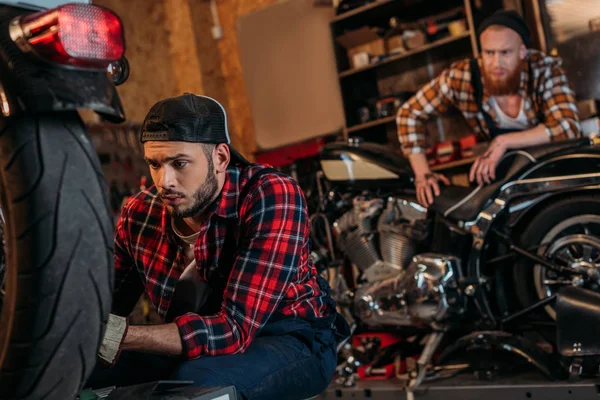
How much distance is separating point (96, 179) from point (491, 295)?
1996mm

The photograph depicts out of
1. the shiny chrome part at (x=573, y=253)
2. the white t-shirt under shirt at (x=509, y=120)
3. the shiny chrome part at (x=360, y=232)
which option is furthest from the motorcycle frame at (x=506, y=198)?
the white t-shirt under shirt at (x=509, y=120)

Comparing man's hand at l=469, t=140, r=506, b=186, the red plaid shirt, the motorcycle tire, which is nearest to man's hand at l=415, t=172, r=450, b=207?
man's hand at l=469, t=140, r=506, b=186

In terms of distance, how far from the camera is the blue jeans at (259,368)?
1.38 meters

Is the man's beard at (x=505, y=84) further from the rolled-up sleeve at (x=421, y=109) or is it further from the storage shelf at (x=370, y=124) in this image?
the storage shelf at (x=370, y=124)

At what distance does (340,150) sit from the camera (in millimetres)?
2805

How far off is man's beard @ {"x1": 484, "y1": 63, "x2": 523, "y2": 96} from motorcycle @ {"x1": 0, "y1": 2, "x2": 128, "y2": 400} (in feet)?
7.21

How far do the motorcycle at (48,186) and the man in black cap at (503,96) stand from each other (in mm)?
1876

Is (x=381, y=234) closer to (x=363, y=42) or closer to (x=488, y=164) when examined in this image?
(x=488, y=164)

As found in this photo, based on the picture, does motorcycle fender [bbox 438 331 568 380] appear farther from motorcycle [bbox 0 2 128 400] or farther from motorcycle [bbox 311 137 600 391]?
motorcycle [bbox 0 2 128 400]

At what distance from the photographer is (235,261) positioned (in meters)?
1.52

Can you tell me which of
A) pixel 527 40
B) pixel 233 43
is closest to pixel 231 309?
pixel 527 40

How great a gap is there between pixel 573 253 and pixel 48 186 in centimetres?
194

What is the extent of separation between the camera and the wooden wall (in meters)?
5.16

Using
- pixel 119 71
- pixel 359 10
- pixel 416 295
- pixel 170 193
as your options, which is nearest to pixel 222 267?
pixel 170 193
